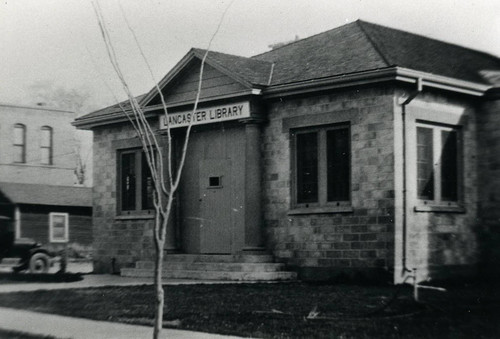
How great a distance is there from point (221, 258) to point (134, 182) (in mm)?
4561

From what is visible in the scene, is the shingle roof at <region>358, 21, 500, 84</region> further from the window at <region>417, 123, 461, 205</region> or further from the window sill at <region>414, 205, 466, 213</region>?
the window sill at <region>414, 205, 466, 213</region>

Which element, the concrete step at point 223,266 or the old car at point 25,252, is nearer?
the concrete step at point 223,266

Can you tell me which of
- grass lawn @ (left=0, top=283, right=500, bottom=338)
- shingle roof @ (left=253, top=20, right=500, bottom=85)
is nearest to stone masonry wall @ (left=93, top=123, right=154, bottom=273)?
shingle roof @ (left=253, top=20, right=500, bottom=85)

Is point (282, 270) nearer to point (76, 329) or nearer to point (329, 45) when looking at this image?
point (329, 45)

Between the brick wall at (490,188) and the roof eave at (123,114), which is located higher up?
the roof eave at (123,114)

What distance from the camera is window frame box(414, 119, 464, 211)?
1683 cm

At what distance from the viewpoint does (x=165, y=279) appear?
18.1m

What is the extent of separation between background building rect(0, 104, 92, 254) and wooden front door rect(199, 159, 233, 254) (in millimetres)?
7904

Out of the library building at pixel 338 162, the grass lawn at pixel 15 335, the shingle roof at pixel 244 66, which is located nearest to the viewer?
the grass lawn at pixel 15 335

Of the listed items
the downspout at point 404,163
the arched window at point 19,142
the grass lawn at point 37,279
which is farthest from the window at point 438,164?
the arched window at point 19,142

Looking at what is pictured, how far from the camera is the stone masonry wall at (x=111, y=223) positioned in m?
21.3

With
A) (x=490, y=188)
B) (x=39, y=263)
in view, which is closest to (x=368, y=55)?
(x=490, y=188)

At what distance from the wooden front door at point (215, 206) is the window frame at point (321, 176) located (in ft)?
6.34

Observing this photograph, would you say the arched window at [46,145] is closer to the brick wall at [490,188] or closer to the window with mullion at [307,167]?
the window with mullion at [307,167]
